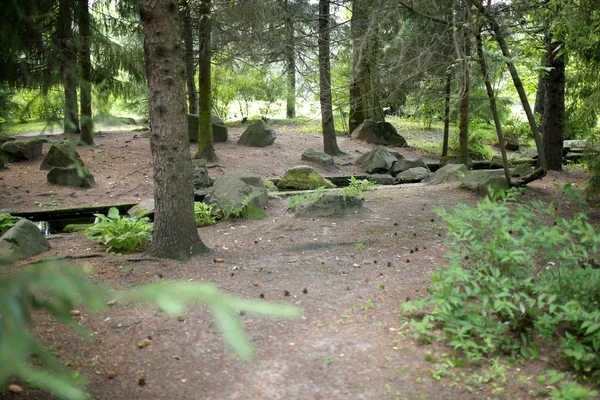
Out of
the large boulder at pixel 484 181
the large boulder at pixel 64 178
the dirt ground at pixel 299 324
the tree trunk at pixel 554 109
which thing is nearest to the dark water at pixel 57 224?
the dirt ground at pixel 299 324

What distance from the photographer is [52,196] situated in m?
11.7

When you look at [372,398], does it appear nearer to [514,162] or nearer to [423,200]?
[423,200]

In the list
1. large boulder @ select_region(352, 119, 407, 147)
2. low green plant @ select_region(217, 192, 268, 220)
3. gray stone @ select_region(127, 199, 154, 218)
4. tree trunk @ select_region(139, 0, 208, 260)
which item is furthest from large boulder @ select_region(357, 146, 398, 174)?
tree trunk @ select_region(139, 0, 208, 260)

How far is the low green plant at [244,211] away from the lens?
896 centimetres

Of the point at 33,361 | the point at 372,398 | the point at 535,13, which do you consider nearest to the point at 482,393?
the point at 372,398

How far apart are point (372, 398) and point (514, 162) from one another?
13.9 m

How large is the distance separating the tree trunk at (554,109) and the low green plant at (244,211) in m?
7.37

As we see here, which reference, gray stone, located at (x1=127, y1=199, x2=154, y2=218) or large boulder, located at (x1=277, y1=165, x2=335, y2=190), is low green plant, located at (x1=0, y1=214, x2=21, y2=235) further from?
large boulder, located at (x1=277, y1=165, x2=335, y2=190)

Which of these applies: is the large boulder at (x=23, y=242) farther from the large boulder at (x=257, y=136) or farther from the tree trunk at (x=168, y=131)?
the large boulder at (x=257, y=136)

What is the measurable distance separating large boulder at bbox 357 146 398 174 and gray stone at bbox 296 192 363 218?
23.5 ft

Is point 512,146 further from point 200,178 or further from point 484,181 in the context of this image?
point 200,178

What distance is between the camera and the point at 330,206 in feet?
28.5

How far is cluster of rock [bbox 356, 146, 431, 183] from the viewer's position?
15.0 m

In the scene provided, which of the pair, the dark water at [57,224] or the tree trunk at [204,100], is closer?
the dark water at [57,224]
